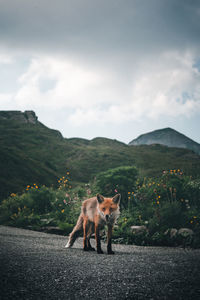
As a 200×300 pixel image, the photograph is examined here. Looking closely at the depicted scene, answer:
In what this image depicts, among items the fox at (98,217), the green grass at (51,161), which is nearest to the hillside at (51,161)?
the green grass at (51,161)

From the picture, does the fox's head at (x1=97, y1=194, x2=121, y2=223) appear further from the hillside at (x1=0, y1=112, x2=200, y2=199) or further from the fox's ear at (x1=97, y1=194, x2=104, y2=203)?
the hillside at (x1=0, y1=112, x2=200, y2=199)

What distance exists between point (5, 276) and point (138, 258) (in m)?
2.58

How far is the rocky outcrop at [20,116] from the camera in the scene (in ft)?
119

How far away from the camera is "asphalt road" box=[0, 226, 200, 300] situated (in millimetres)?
2557

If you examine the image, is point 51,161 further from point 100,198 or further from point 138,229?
point 100,198

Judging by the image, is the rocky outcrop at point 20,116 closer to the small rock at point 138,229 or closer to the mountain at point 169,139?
the mountain at point 169,139

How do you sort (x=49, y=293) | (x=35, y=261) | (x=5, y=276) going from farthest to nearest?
(x=35, y=261) → (x=5, y=276) → (x=49, y=293)

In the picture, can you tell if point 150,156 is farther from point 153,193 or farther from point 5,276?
point 5,276

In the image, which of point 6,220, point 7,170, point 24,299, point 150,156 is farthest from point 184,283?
point 150,156

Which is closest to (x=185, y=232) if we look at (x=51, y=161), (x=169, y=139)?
(x=51, y=161)

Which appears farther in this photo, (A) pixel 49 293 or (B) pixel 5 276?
(B) pixel 5 276

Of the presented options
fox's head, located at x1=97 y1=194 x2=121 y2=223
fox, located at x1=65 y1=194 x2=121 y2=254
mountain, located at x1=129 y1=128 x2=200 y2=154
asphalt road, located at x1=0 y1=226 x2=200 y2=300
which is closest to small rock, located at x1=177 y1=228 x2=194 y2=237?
asphalt road, located at x1=0 y1=226 x2=200 y2=300

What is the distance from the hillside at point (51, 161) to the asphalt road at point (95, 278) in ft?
28.9

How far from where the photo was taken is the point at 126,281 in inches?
118
